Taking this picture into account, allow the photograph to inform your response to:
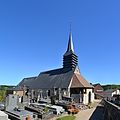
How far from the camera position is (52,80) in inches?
1837

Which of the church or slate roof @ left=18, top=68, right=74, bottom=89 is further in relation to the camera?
slate roof @ left=18, top=68, right=74, bottom=89

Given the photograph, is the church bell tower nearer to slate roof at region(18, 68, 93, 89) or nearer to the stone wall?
slate roof at region(18, 68, 93, 89)

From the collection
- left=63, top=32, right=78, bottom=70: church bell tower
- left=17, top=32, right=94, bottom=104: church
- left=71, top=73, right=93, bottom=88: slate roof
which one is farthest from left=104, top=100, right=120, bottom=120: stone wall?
left=63, top=32, right=78, bottom=70: church bell tower

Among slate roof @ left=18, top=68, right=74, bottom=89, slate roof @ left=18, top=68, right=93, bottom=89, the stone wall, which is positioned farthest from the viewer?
slate roof @ left=18, top=68, right=74, bottom=89

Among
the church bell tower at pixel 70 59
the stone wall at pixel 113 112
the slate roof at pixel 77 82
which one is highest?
the church bell tower at pixel 70 59

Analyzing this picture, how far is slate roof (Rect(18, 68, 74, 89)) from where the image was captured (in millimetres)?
43406

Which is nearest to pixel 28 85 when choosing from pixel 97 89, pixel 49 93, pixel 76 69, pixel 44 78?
pixel 44 78

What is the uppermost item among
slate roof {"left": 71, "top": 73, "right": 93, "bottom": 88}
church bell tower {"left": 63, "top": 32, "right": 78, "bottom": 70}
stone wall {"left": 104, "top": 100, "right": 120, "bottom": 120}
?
church bell tower {"left": 63, "top": 32, "right": 78, "bottom": 70}

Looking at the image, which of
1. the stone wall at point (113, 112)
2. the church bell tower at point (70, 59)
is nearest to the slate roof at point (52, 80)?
the church bell tower at point (70, 59)

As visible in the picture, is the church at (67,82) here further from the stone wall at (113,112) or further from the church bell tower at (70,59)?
the stone wall at (113,112)

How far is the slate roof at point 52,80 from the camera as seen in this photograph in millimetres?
43406

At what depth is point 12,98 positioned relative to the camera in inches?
924

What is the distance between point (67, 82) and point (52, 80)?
547 centimetres

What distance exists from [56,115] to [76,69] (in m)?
23.4
